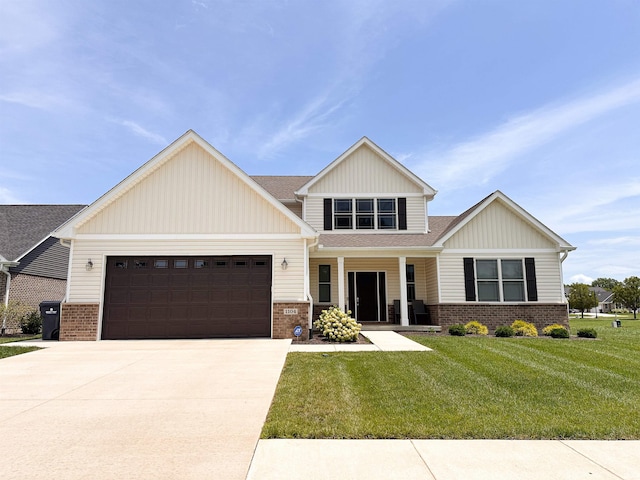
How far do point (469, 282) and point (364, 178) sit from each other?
613cm

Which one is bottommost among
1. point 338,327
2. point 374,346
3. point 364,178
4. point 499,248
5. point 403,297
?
point 374,346

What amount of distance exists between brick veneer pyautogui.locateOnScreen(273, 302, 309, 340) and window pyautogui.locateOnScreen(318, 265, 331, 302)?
14.4 feet

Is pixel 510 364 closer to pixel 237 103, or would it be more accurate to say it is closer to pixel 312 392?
pixel 312 392

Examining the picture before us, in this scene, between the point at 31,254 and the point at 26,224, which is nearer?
the point at 31,254

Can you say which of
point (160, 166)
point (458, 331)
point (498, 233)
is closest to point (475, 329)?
point (458, 331)

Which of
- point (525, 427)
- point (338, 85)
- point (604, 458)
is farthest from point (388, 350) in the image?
point (338, 85)

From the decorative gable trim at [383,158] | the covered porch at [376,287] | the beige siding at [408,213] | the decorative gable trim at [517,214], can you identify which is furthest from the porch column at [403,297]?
the decorative gable trim at [383,158]

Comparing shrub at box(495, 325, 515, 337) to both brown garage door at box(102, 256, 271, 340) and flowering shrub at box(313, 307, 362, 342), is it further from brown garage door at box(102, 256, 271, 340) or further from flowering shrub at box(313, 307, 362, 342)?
brown garage door at box(102, 256, 271, 340)

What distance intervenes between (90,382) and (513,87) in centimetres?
1424

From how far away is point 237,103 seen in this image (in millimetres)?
14297

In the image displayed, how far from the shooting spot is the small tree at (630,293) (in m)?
40.4

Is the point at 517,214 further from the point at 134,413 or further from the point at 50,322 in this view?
the point at 50,322

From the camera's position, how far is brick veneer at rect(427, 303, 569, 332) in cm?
1494

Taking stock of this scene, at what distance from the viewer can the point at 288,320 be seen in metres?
12.0
